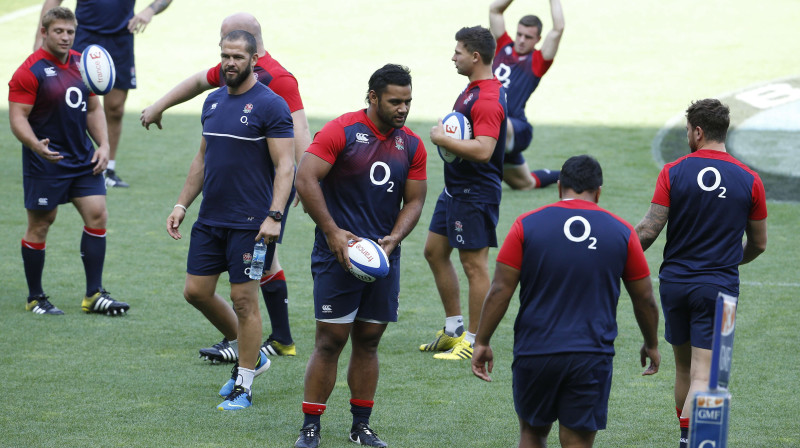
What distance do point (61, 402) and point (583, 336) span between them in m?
3.34

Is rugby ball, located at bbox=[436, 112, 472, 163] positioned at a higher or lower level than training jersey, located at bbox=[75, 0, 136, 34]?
lower

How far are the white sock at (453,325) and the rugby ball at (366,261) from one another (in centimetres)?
235

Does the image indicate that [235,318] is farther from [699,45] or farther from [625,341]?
[699,45]

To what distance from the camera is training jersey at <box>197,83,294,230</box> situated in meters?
6.18

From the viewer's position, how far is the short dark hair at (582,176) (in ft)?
14.8

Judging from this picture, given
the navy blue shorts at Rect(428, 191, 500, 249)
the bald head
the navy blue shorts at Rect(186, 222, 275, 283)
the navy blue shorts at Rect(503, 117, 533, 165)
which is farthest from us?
the navy blue shorts at Rect(503, 117, 533, 165)

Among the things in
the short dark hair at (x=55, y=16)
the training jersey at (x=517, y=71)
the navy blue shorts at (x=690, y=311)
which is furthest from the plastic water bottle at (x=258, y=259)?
the training jersey at (x=517, y=71)

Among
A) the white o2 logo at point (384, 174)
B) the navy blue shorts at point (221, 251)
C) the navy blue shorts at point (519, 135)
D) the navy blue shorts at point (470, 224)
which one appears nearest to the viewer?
the white o2 logo at point (384, 174)

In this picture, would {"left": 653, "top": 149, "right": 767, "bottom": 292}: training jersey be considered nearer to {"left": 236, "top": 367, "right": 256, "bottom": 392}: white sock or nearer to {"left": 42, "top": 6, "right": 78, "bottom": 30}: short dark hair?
{"left": 236, "top": 367, "right": 256, "bottom": 392}: white sock

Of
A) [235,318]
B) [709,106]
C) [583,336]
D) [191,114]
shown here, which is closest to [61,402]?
[235,318]

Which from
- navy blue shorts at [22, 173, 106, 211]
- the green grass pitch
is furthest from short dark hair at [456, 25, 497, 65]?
navy blue shorts at [22, 173, 106, 211]

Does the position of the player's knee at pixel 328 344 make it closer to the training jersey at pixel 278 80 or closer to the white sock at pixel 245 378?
the white sock at pixel 245 378

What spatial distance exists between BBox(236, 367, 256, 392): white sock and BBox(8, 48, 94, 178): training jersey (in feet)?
9.23

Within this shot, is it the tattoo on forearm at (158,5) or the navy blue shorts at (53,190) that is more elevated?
the tattoo on forearm at (158,5)
